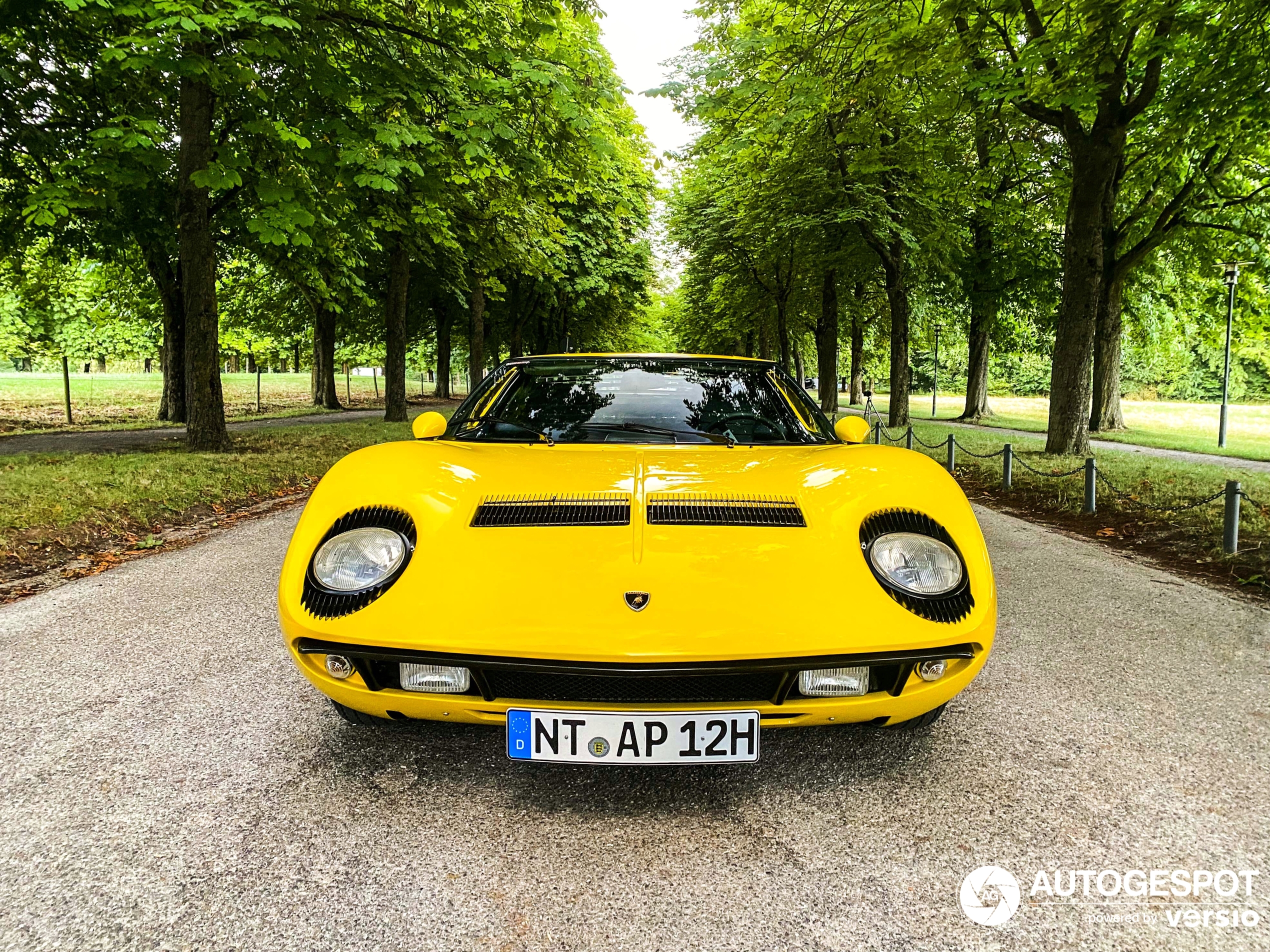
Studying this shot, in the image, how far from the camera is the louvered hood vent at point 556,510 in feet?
6.86

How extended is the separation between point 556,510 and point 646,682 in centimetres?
62

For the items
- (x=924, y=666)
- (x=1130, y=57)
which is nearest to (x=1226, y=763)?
(x=924, y=666)

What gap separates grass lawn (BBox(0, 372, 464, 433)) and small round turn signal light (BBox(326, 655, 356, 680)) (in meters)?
16.6

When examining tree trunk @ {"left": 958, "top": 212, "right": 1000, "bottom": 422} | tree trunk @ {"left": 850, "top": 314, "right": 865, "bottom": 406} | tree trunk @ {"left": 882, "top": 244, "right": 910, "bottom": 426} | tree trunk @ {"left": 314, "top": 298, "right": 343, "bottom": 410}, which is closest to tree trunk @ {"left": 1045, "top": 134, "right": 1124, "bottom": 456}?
tree trunk @ {"left": 882, "top": 244, "right": 910, "bottom": 426}

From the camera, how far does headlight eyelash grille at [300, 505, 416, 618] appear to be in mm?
1918

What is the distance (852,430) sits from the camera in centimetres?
308

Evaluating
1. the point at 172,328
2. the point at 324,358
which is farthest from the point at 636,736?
the point at 324,358

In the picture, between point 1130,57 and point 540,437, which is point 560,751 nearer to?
point 540,437

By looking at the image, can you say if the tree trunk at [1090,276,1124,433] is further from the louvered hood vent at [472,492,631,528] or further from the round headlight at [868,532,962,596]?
the louvered hood vent at [472,492,631,528]

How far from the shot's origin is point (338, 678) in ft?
6.45

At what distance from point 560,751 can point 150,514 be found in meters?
6.04

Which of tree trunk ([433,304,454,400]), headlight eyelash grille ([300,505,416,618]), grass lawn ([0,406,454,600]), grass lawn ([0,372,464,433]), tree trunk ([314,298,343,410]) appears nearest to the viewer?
headlight eyelash grille ([300,505,416,618])

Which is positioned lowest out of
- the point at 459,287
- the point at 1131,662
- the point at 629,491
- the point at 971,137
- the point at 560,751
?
the point at 1131,662

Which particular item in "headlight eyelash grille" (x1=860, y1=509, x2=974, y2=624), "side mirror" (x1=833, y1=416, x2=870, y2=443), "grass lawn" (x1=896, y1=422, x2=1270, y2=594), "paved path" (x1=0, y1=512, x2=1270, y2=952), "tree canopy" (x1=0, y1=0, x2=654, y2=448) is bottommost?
"paved path" (x1=0, y1=512, x2=1270, y2=952)
